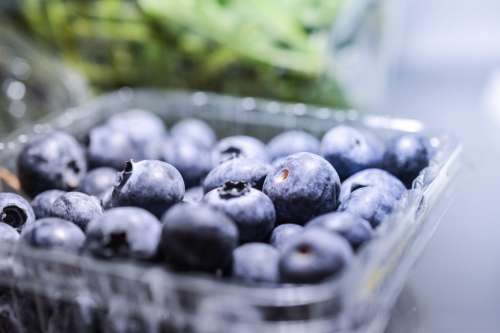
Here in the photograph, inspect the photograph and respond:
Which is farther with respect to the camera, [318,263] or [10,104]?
[10,104]

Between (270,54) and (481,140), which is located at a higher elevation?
(270,54)

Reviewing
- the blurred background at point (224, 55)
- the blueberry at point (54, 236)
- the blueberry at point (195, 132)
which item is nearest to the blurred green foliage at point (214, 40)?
the blurred background at point (224, 55)

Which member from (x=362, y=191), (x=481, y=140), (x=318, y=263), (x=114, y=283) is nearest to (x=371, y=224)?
(x=362, y=191)

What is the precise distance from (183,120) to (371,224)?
0.52 metres

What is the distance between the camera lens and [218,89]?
1297 millimetres

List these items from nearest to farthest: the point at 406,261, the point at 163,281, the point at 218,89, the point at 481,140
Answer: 1. the point at 163,281
2. the point at 406,261
3. the point at 218,89
4. the point at 481,140

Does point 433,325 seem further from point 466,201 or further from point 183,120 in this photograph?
point 183,120

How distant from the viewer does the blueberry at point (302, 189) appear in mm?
→ 754

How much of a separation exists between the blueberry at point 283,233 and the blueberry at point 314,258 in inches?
3.4

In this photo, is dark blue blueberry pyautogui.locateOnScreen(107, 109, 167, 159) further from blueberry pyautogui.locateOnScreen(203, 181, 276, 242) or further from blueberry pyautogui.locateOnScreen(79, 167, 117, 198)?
blueberry pyautogui.locateOnScreen(203, 181, 276, 242)

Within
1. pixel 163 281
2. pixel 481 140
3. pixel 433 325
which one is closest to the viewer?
pixel 163 281

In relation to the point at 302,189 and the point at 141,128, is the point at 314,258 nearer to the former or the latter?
the point at 302,189

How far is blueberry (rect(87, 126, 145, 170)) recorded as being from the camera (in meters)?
0.98

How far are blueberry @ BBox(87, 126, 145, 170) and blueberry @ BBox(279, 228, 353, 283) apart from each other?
0.43m
